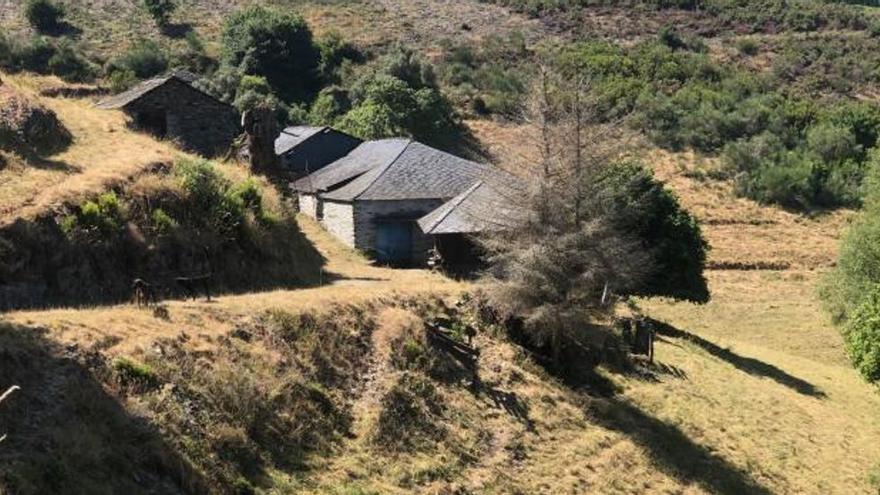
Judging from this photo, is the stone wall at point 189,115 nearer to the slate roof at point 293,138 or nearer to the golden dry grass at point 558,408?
the golden dry grass at point 558,408

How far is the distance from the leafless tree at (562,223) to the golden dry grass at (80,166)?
10679 millimetres

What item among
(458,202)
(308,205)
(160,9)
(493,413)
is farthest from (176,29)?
(493,413)

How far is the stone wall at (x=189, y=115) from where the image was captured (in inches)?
1314

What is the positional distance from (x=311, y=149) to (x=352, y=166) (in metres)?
4.61

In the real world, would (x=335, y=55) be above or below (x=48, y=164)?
above

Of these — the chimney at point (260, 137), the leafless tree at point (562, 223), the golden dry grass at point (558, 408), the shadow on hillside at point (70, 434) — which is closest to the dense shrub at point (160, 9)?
the golden dry grass at point (558, 408)

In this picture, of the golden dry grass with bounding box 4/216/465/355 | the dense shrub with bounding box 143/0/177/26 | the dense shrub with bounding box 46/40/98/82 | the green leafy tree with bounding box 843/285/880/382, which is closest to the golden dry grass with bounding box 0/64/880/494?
the golden dry grass with bounding box 4/216/465/355

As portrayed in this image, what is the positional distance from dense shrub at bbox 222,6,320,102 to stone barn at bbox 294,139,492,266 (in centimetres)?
3673

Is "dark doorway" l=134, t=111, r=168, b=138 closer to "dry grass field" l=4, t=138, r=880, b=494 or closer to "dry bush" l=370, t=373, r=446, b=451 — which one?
"dry grass field" l=4, t=138, r=880, b=494

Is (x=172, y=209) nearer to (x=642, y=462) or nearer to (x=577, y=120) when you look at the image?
(x=577, y=120)

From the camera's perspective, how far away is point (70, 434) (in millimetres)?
12406

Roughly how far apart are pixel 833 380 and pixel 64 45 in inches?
2416

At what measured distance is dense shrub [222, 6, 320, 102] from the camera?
236 ft

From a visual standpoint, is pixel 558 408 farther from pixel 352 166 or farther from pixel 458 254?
pixel 352 166
